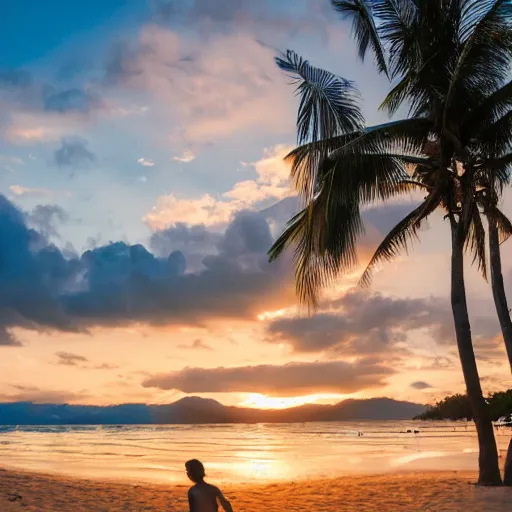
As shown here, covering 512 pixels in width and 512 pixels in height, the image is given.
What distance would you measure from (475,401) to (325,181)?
586 centimetres

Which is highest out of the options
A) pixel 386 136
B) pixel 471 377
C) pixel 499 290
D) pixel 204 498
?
pixel 386 136

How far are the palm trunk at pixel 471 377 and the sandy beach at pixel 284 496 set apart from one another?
54cm

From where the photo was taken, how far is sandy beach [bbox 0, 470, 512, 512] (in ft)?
41.4

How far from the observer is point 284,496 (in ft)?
50.3

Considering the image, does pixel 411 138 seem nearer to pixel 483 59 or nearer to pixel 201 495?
pixel 483 59

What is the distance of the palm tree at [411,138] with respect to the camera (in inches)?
550

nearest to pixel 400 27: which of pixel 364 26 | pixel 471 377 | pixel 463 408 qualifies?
pixel 364 26

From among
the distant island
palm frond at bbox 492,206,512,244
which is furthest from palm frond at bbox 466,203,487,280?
the distant island

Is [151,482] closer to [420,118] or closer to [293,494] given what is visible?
[293,494]

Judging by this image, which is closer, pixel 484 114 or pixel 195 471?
pixel 195 471

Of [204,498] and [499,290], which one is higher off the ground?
[499,290]

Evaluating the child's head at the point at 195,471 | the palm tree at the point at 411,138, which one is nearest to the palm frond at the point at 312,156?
the palm tree at the point at 411,138

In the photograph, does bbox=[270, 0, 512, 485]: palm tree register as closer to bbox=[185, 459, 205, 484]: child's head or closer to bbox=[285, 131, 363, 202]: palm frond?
bbox=[285, 131, 363, 202]: palm frond

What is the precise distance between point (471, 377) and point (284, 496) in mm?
5289
